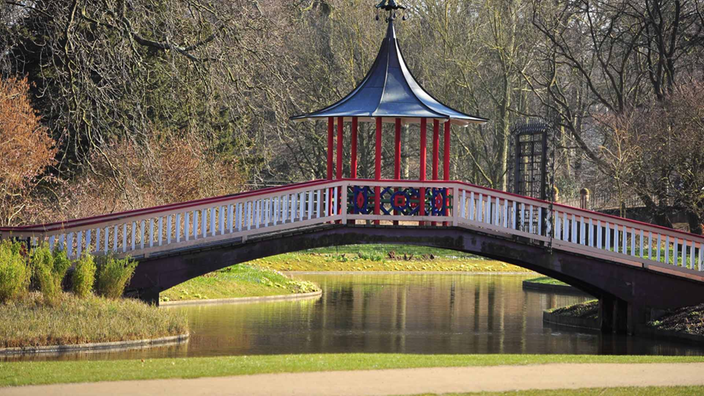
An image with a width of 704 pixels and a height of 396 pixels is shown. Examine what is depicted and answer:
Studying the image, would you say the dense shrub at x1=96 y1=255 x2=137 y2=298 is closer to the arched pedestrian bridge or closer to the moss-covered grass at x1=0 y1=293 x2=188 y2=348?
the moss-covered grass at x1=0 y1=293 x2=188 y2=348

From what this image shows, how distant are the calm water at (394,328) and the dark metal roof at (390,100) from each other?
3.94 metres

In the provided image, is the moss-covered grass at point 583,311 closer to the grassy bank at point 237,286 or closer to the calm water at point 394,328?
the calm water at point 394,328

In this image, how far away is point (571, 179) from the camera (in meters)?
46.7

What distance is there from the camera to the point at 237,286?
2452 cm

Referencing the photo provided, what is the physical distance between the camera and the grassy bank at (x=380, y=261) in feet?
114

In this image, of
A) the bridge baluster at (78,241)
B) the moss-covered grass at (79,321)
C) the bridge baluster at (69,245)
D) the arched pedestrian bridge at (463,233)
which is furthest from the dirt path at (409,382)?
the bridge baluster at (69,245)

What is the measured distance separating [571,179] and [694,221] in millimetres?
18210

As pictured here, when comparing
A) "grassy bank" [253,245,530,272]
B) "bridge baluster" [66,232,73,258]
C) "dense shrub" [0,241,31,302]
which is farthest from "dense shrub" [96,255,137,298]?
"grassy bank" [253,245,530,272]

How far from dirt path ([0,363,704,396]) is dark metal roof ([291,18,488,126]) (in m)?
7.27

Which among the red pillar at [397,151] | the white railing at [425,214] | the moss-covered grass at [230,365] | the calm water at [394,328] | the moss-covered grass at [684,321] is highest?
the red pillar at [397,151]

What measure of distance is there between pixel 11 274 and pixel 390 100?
7.82 m

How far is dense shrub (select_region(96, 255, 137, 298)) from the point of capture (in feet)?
51.5

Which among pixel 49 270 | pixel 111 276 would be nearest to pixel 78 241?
pixel 111 276

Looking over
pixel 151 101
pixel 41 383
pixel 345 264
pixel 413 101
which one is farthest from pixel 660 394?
pixel 345 264
